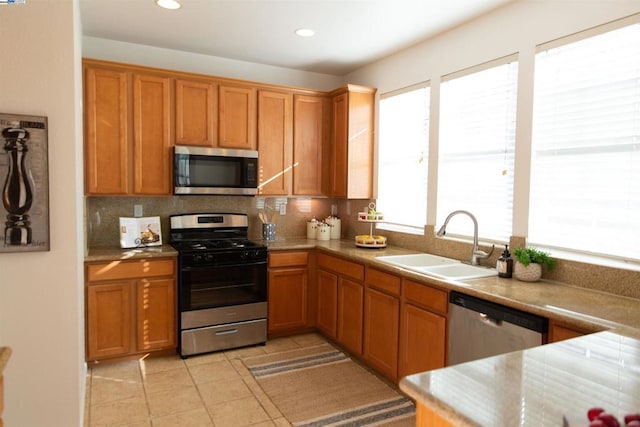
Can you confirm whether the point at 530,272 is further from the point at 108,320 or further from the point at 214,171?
the point at 108,320

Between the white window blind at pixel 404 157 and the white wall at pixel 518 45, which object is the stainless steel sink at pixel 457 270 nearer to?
the white wall at pixel 518 45

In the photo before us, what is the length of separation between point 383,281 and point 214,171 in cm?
181

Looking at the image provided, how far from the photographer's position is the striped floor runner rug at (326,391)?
2725 millimetres

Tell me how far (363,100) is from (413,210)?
1.22 meters

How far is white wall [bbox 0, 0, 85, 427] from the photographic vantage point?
2.18 meters

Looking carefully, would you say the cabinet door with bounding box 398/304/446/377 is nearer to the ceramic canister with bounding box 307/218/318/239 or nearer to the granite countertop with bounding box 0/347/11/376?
the ceramic canister with bounding box 307/218/318/239

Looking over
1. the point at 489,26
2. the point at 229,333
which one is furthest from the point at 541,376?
the point at 229,333

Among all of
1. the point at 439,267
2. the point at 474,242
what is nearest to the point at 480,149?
the point at 474,242

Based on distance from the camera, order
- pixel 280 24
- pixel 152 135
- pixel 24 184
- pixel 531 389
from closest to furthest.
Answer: pixel 531 389 → pixel 24 184 → pixel 280 24 → pixel 152 135

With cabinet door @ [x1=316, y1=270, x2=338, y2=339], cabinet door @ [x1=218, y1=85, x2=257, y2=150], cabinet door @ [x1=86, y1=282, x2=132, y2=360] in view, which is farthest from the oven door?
cabinet door @ [x1=218, y1=85, x2=257, y2=150]

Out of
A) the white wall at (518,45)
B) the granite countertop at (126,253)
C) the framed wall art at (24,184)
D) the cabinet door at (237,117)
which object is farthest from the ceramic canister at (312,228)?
the framed wall art at (24,184)

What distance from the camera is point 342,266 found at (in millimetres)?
3736

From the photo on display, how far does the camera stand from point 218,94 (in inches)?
155

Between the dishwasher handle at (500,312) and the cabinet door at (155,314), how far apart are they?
7.39ft
